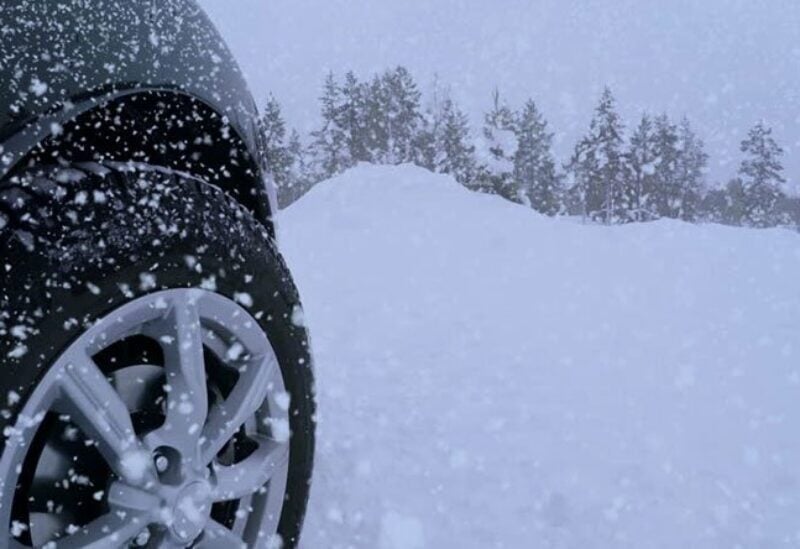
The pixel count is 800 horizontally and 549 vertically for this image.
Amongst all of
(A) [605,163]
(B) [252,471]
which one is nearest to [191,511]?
(B) [252,471]

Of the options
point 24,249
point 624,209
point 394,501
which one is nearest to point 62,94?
point 24,249

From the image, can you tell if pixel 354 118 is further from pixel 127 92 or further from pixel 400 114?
pixel 127 92

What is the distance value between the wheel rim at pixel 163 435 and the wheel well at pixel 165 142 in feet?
1.62

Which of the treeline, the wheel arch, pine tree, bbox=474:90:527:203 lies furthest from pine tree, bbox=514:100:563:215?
the wheel arch

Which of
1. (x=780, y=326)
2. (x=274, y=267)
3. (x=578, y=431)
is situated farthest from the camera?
(x=780, y=326)

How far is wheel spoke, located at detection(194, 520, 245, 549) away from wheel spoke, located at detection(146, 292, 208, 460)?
0.24 metres

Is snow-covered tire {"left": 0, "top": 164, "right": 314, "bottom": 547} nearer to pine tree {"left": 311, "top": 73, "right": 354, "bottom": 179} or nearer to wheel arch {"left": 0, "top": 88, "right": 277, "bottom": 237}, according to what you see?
wheel arch {"left": 0, "top": 88, "right": 277, "bottom": 237}

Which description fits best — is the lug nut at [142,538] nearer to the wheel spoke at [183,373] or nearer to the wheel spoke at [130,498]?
the wheel spoke at [130,498]

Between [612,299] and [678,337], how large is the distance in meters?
1.49

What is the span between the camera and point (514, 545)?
2.63m

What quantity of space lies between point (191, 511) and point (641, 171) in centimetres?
7226

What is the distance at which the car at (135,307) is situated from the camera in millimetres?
1473

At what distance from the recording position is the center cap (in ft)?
5.66

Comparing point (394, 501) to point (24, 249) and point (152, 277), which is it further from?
point (24, 249)
